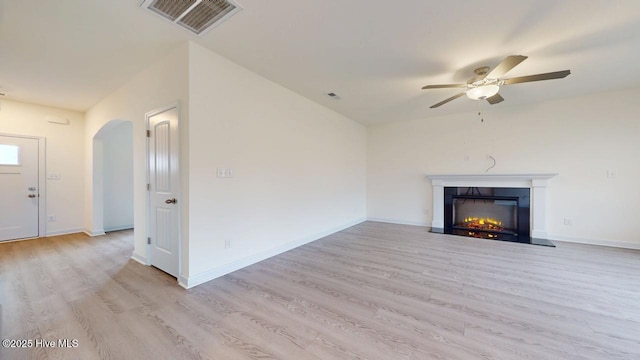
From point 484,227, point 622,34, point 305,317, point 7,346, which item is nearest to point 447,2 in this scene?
point 622,34

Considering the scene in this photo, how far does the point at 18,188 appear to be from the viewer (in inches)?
169

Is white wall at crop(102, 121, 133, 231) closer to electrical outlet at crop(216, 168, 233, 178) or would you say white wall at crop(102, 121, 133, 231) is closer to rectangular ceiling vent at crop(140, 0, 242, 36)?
electrical outlet at crop(216, 168, 233, 178)

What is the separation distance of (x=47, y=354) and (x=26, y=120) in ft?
17.3

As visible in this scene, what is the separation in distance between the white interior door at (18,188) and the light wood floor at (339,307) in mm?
1525

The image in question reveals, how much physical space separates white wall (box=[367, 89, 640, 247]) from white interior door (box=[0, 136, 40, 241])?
7885mm

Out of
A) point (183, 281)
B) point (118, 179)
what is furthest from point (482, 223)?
point (118, 179)

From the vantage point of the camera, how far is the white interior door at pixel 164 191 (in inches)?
105

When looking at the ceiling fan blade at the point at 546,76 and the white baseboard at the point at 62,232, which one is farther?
the white baseboard at the point at 62,232

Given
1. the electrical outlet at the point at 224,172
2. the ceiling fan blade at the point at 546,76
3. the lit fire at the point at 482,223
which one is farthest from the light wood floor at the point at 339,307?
the ceiling fan blade at the point at 546,76

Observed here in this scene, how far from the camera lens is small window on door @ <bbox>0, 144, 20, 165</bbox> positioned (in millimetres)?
4164

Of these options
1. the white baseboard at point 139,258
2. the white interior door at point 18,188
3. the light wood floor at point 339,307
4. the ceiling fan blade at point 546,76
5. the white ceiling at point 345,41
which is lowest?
the light wood floor at point 339,307

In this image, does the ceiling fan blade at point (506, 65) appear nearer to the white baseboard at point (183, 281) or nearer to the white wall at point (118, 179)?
the white baseboard at point (183, 281)

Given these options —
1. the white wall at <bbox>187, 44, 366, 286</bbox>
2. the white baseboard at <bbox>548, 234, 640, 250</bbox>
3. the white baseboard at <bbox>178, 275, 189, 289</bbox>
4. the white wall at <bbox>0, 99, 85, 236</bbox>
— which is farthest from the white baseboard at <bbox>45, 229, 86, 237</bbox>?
the white baseboard at <bbox>548, 234, 640, 250</bbox>

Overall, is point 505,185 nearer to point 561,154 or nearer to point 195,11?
point 561,154
